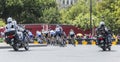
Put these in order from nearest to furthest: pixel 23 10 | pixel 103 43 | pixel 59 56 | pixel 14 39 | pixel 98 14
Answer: pixel 59 56, pixel 14 39, pixel 103 43, pixel 98 14, pixel 23 10

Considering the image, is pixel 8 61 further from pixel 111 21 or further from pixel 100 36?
pixel 111 21

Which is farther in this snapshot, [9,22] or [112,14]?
[112,14]

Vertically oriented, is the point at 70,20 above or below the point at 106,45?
below

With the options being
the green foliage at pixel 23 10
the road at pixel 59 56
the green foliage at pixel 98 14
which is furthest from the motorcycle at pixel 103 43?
the green foliage at pixel 23 10

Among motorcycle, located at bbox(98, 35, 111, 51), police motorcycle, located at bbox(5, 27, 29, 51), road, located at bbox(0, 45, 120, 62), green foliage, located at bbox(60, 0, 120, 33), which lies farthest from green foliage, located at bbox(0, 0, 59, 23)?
road, located at bbox(0, 45, 120, 62)

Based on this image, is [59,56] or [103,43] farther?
[103,43]

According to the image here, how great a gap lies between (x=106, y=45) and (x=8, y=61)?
9.64 metres

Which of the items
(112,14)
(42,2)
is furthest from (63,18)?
(112,14)

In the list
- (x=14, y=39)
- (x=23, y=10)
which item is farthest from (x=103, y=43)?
(x=23, y=10)

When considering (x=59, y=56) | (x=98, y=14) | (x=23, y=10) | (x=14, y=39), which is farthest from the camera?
(x=23, y=10)

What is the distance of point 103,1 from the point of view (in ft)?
282

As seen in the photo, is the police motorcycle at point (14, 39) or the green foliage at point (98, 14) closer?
the police motorcycle at point (14, 39)

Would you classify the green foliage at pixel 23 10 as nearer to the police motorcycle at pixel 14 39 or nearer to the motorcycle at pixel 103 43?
the motorcycle at pixel 103 43

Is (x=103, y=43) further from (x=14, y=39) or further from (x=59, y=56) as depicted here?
(x=59, y=56)
